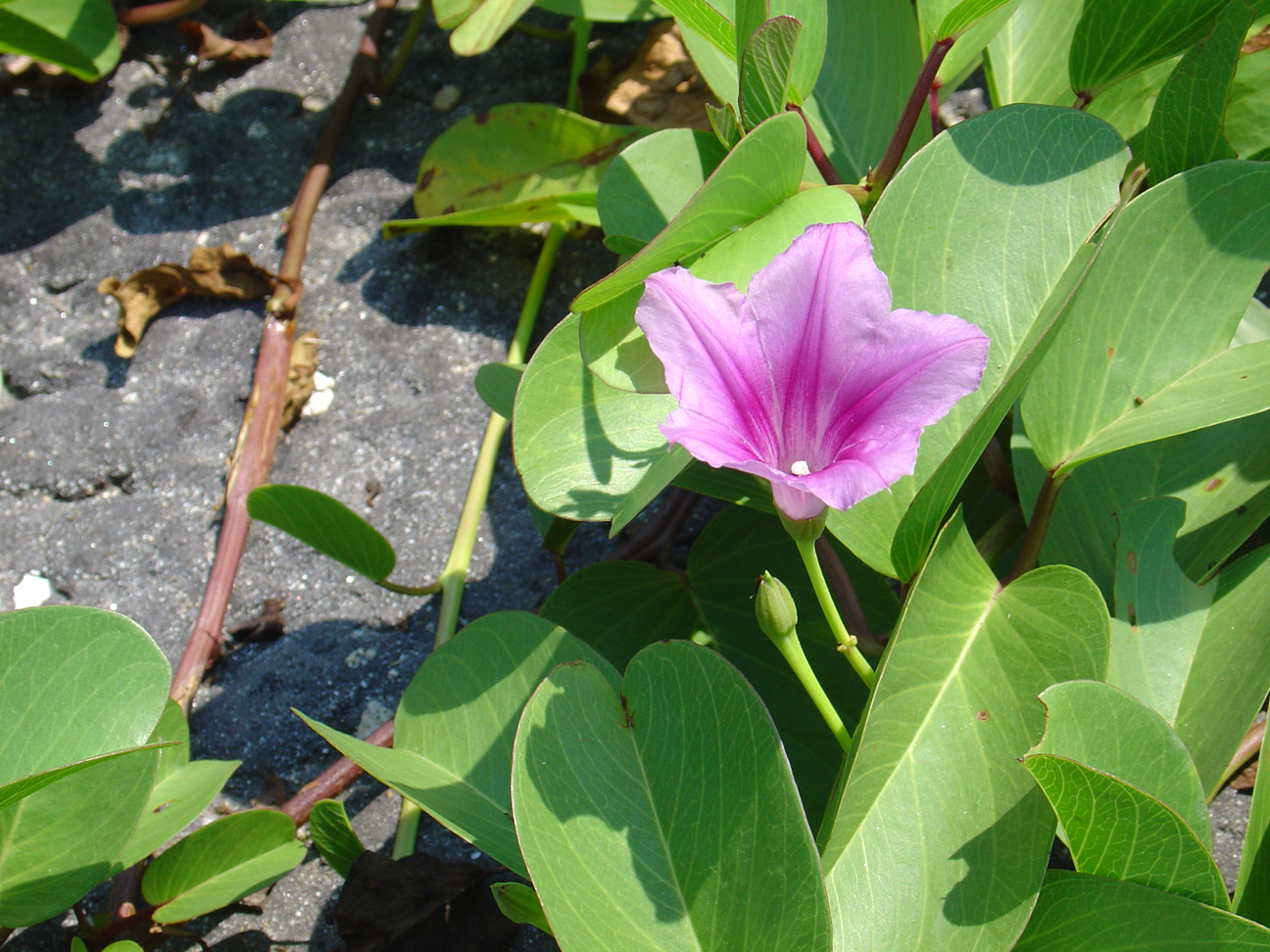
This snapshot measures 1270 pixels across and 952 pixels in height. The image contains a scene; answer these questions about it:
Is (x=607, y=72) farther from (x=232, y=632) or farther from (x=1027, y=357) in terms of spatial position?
(x=1027, y=357)

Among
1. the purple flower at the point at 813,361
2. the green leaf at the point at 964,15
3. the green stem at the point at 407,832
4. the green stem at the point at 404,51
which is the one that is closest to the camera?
the purple flower at the point at 813,361

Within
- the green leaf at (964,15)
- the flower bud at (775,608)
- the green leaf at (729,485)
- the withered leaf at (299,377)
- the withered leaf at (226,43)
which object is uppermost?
the green leaf at (964,15)

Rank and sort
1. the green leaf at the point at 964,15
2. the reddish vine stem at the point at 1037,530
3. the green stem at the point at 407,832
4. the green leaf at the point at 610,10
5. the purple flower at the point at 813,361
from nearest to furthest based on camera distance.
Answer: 1. the purple flower at the point at 813,361
2. the green leaf at the point at 964,15
3. the reddish vine stem at the point at 1037,530
4. the green stem at the point at 407,832
5. the green leaf at the point at 610,10

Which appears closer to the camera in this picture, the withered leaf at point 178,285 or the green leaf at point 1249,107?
the green leaf at point 1249,107

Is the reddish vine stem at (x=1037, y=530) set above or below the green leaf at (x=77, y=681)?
above

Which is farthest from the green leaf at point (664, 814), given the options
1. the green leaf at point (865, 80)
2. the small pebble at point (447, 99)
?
the small pebble at point (447, 99)

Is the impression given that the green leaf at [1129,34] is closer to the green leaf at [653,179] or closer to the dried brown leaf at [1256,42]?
the dried brown leaf at [1256,42]

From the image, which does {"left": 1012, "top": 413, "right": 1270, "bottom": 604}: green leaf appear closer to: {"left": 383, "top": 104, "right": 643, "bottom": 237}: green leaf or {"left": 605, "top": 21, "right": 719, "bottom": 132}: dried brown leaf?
{"left": 383, "top": 104, "right": 643, "bottom": 237}: green leaf
